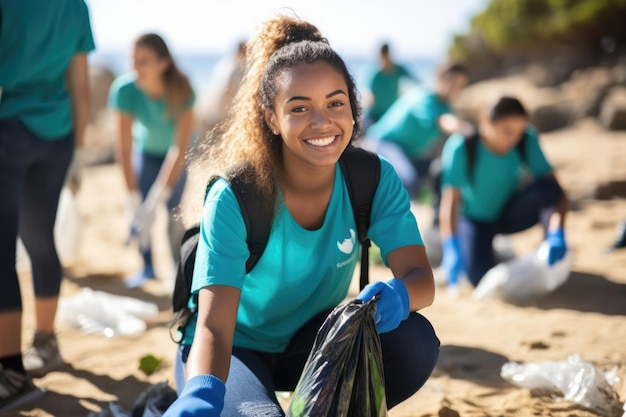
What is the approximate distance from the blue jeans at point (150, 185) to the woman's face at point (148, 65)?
549 mm

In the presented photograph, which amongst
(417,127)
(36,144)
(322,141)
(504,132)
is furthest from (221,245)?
(417,127)

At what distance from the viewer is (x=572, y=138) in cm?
A: 880

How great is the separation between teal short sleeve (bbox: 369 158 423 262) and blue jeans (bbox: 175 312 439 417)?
22cm

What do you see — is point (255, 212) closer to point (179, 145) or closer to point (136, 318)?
point (136, 318)

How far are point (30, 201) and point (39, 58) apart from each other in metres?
0.58

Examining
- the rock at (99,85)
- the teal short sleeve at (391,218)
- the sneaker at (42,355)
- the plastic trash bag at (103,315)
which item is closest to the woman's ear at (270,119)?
the teal short sleeve at (391,218)

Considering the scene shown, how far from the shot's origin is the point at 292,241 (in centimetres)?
197

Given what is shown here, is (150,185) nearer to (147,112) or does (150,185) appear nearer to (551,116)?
(147,112)

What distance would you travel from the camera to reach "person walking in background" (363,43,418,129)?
7543 millimetres

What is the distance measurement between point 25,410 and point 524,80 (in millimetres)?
12994

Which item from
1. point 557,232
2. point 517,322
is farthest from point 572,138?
point 517,322

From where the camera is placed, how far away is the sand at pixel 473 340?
8.08 feet

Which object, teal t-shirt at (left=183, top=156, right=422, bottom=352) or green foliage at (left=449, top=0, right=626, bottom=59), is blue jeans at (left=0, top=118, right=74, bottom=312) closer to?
teal t-shirt at (left=183, top=156, right=422, bottom=352)

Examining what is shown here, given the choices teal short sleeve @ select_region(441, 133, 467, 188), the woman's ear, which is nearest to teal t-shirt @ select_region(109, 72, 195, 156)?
teal short sleeve @ select_region(441, 133, 467, 188)
